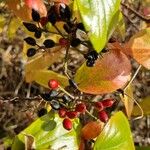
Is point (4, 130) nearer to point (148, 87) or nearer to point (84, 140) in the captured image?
point (148, 87)

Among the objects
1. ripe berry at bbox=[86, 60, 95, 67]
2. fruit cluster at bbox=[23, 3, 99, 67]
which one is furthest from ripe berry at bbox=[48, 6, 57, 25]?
ripe berry at bbox=[86, 60, 95, 67]

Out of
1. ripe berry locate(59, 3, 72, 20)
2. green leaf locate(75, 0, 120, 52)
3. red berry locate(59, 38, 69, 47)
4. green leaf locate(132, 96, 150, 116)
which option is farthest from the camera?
green leaf locate(132, 96, 150, 116)

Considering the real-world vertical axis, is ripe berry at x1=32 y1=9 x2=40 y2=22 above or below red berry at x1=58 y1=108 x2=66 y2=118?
above

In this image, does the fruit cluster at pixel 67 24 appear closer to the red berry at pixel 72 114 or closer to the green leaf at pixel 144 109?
the red berry at pixel 72 114

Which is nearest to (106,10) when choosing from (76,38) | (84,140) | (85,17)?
(85,17)

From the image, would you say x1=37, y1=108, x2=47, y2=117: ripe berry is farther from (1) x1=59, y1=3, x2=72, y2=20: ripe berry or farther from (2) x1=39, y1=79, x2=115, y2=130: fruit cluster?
(1) x1=59, y1=3, x2=72, y2=20: ripe berry

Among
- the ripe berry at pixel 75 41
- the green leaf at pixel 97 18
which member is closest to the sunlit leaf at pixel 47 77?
the ripe berry at pixel 75 41
